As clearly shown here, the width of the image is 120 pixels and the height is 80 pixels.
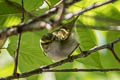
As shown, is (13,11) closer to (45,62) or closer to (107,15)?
(45,62)

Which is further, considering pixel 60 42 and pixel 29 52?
pixel 29 52

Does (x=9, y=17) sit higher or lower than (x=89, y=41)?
higher

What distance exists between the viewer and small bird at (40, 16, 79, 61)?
4.02 feet

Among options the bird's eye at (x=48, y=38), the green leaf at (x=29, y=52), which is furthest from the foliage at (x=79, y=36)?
the bird's eye at (x=48, y=38)

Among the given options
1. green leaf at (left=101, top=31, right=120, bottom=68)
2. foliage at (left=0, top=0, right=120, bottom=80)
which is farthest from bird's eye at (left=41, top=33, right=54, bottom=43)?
green leaf at (left=101, top=31, right=120, bottom=68)

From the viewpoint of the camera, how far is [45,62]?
142 centimetres

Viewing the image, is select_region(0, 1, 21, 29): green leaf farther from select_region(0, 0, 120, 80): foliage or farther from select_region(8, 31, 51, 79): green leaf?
select_region(8, 31, 51, 79): green leaf

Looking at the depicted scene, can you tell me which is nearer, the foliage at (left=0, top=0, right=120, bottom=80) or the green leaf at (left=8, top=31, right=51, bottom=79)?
the foliage at (left=0, top=0, right=120, bottom=80)

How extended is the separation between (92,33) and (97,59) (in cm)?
13

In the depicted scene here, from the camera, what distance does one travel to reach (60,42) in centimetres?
123

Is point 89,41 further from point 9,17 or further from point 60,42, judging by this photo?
point 9,17

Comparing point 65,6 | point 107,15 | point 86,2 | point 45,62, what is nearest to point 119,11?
point 107,15

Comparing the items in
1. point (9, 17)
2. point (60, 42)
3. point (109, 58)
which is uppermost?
point (9, 17)

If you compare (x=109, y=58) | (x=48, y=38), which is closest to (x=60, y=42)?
(x=48, y=38)
